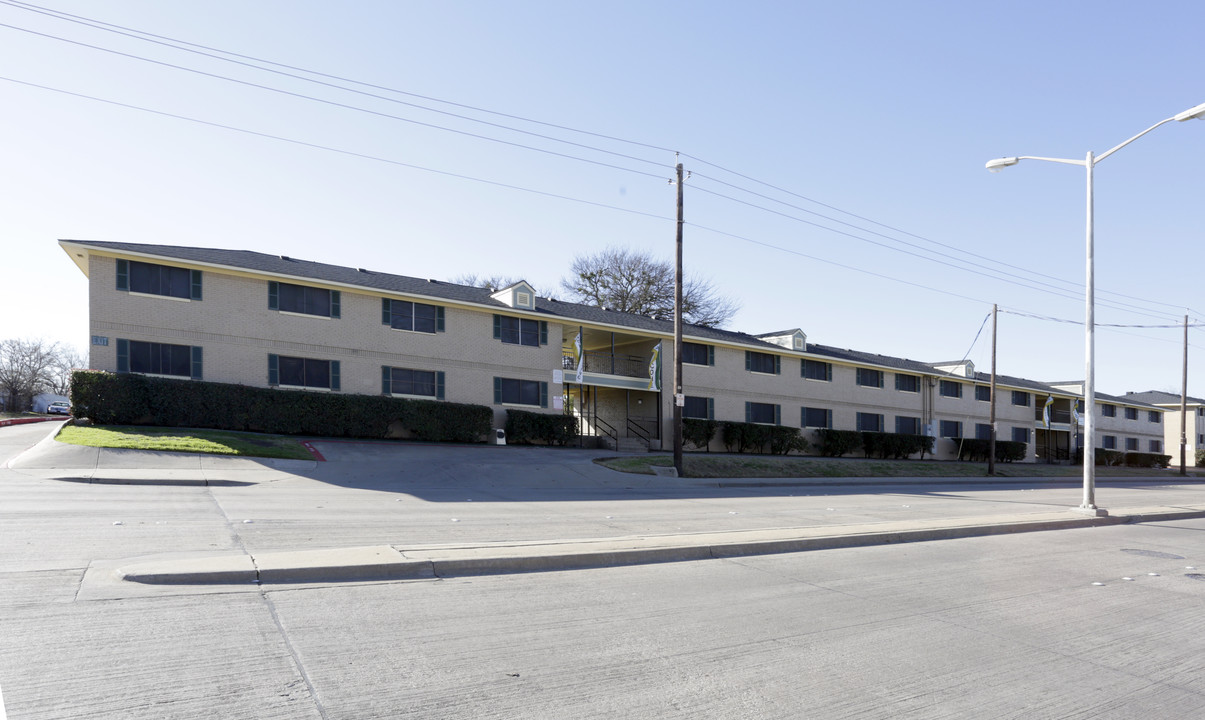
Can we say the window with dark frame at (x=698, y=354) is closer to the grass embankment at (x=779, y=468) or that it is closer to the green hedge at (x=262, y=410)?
the grass embankment at (x=779, y=468)

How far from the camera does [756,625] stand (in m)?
6.34

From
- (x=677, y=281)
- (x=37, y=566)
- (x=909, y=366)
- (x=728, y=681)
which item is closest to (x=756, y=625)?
(x=728, y=681)

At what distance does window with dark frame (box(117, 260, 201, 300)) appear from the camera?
25.4 meters

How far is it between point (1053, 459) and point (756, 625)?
66806 millimetres

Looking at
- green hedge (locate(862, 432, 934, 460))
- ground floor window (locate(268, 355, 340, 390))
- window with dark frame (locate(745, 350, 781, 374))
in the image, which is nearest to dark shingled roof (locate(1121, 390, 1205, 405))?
green hedge (locate(862, 432, 934, 460))

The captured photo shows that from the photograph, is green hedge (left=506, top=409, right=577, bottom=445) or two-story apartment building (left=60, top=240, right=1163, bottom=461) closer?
two-story apartment building (left=60, top=240, right=1163, bottom=461)

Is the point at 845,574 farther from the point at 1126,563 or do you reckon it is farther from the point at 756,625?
the point at 1126,563

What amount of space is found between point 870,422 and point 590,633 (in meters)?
45.0

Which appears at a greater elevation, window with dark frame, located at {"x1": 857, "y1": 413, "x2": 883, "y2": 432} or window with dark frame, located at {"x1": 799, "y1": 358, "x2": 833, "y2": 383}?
window with dark frame, located at {"x1": 799, "y1": 358, "x2": 833, "y2": 383}

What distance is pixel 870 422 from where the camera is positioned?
156 ft

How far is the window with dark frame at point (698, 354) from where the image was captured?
128ft

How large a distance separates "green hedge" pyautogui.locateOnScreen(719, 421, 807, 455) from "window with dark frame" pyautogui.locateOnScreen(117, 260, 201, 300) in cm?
2450

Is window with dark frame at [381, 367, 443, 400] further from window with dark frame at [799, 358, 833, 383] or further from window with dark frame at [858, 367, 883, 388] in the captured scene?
window with dark frame at [858, 367, 883, 388]

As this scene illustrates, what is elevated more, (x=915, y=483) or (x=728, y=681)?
(x=728, y=681)
